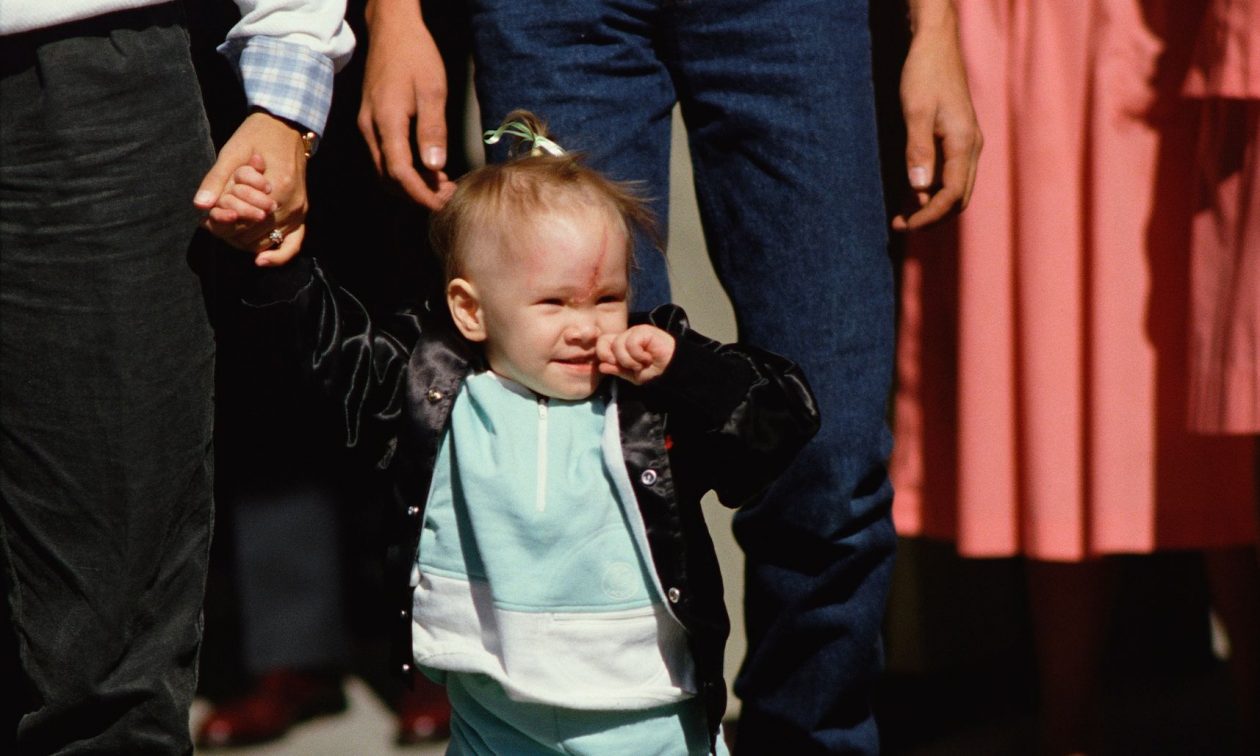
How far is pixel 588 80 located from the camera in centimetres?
196

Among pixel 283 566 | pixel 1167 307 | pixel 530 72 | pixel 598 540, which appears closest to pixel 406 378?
pixel 598 540

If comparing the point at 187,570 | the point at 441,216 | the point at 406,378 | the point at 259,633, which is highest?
the point at 441,216

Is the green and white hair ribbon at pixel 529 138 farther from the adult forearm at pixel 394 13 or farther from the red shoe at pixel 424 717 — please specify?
the red shoe at pixel 424 717

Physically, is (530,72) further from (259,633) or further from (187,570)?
(259,633)

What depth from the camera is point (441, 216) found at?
185 cm

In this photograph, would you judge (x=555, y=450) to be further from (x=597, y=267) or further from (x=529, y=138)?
(x=529, y=138)

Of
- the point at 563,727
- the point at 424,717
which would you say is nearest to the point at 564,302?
the point at 563,727

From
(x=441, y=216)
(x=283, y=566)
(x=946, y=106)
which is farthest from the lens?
(x=283, y=566)

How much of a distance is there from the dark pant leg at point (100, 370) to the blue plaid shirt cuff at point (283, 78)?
0.24 ft

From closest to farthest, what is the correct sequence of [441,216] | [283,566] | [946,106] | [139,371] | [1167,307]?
[139,371], [441,216], [946,106], [1167,307], [283,566]

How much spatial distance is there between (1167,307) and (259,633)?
1.77 m

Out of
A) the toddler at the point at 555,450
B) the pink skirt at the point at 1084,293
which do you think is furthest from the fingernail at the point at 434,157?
the pink skirt at the point at 1084,293

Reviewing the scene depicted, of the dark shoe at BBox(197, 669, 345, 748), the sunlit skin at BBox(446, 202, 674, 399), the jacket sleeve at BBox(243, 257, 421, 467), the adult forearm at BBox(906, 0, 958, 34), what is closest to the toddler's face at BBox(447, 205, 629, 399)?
the sunlit skin at BBox(446, 202, 674, 399)

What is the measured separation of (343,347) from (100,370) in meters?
0.27
